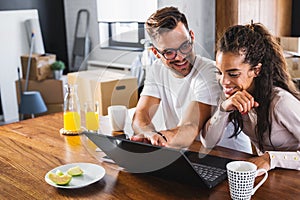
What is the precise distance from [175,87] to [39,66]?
361cm

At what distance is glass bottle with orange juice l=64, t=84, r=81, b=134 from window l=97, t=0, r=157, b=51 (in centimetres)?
32

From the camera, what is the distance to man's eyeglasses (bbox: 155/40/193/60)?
1.32m

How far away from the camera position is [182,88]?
57.1 inches

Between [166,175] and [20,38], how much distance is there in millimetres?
4261

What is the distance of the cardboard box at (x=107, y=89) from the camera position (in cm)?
163

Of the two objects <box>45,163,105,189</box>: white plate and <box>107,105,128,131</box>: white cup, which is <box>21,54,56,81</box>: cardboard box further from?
<box>45,163,105,189</box>: white plate

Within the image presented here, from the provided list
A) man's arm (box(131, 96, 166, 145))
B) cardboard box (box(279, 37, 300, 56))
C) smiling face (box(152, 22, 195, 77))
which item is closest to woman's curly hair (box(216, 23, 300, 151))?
smiling face (box(152, 22, 195, 77))

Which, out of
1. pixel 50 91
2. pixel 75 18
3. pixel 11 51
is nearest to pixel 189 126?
pixel 50 91

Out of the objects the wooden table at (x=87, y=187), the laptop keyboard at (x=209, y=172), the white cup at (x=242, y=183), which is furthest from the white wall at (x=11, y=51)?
the white cup at (x=242, y=183)

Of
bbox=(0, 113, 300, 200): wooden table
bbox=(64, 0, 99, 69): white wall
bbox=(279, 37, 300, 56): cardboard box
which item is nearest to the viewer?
bbox=(0, 113, 300, 200): wooden table

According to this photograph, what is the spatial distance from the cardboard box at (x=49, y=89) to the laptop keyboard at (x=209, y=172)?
363cm

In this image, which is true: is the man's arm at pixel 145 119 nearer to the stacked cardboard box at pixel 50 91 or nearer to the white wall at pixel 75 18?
the stacked cardboard box at pixel 50 91

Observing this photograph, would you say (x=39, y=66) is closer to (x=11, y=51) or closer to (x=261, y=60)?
(x=11, y=51)

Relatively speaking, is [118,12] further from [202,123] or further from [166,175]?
[166,175]
